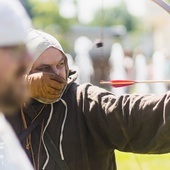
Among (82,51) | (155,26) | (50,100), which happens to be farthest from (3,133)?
(155,26)

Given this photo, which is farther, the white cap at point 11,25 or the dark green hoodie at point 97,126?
the dark green hoodie at point 97,126

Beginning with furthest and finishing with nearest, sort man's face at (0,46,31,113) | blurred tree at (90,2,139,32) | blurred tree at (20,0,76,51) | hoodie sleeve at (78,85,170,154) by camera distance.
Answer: blurred tree at (90,2,139,32)
blurred tree at (20,0,76,51)
hoodie sleeve at (78,85,170,154)
man's face at (0,46,31,113)

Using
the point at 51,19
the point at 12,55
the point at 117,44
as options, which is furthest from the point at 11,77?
the point at 51,19

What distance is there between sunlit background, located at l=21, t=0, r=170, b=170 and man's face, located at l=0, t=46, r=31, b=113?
7.33 ft

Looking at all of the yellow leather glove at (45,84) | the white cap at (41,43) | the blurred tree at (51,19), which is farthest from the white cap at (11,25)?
the blurred tree at (51,19)

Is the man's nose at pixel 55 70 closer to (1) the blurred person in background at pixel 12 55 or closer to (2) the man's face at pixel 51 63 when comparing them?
(2) the man's face at pixel 51 63

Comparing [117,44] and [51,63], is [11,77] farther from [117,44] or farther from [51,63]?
[117,44]

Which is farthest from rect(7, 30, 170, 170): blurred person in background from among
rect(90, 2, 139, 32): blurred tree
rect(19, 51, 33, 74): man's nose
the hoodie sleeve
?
rect(90, 2, 139, 32): blurred tree

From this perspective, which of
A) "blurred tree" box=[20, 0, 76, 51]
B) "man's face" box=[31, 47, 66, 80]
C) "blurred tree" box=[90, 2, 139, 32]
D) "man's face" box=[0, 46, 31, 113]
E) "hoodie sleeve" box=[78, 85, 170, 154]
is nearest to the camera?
"man's face" box=[0, 46, 31, 113]

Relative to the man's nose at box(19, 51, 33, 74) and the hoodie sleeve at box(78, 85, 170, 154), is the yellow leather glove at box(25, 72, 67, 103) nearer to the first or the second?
the hoodie sleeve at box(78, 85, 170, 154)

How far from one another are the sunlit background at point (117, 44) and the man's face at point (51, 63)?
2.02 ft

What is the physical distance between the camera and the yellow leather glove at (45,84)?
433 cm

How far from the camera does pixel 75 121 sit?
14.6 feet

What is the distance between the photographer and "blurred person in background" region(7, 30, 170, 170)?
433 centimetres
